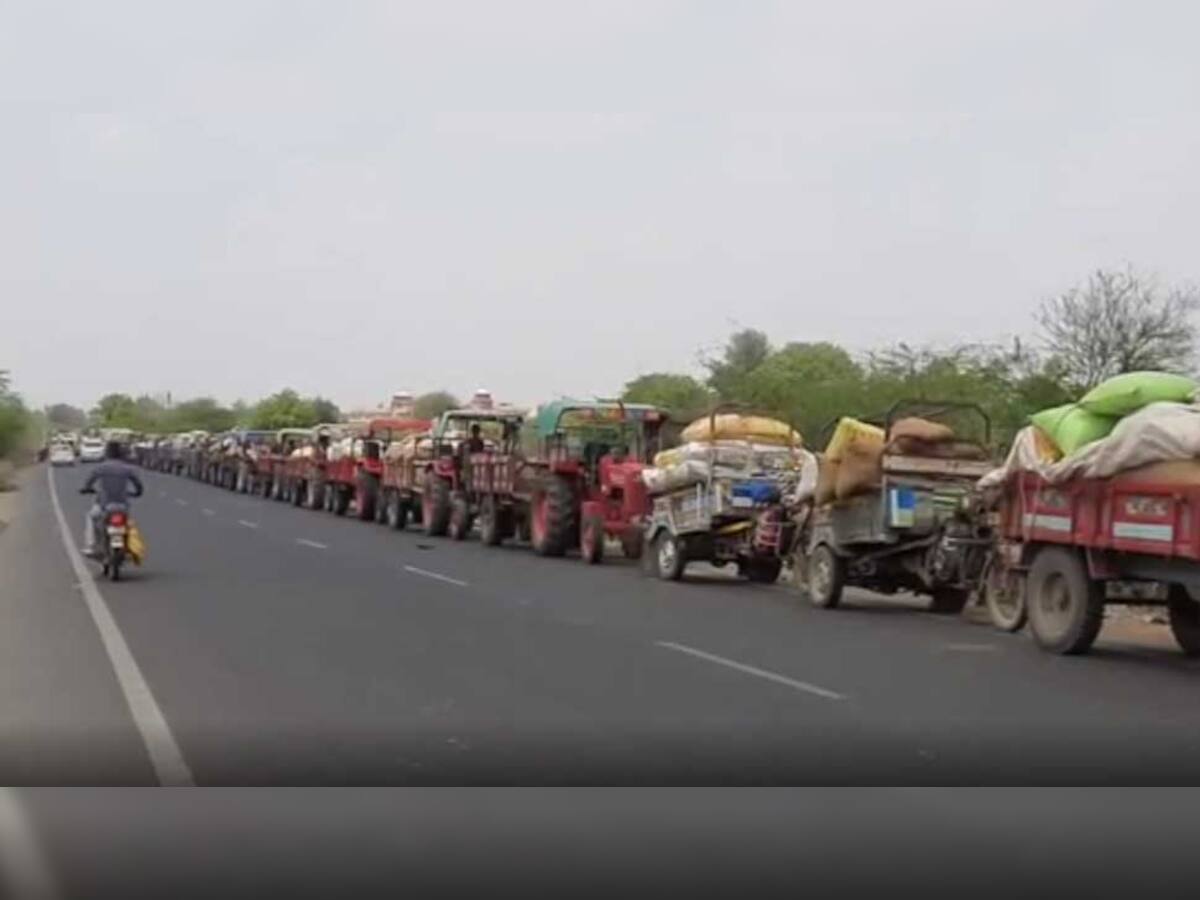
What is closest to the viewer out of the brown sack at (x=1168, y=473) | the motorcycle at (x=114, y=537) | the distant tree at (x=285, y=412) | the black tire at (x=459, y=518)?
the brown sack at (x=1168, y=473)

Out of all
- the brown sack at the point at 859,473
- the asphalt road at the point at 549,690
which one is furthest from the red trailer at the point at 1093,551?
the brown sack at the point at 859,473

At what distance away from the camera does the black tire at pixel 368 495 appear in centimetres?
4506

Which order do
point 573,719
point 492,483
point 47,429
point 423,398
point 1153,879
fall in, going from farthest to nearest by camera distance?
point 47,429 < point 423,398 < point 492,483 < point 573,719 < point 1153,879

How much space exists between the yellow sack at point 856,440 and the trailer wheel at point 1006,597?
7.17 ft

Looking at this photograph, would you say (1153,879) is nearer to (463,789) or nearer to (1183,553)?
(463,789)

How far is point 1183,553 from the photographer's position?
14.7 metres

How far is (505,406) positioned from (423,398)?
17333mm

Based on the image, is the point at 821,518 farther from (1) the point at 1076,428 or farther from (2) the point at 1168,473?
(2) the point at 1168,473

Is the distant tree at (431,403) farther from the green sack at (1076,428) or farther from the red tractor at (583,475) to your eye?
the green sack at (1076,428)

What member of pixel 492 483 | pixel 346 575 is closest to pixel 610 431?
pixel 492 483

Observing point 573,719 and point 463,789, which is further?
point 573,719

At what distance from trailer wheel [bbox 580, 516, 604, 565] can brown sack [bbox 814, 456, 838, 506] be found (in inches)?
315

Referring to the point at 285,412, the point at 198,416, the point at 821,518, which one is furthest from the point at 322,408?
the point at 821,518

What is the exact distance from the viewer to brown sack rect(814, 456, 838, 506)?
20.9m
